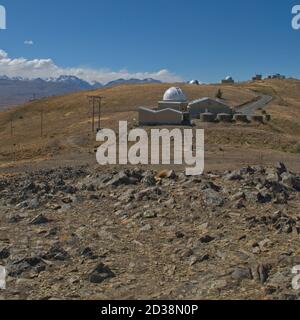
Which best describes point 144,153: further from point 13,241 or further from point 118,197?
point 13,241

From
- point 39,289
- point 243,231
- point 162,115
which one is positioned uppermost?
point 162,115

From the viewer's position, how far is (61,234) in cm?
1298

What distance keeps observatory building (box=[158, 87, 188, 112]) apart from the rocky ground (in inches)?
1382

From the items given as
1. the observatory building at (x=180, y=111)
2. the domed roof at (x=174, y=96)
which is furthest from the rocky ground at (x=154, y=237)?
the domed roof at (x=174, y=96)

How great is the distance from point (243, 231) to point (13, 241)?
18.5 feet

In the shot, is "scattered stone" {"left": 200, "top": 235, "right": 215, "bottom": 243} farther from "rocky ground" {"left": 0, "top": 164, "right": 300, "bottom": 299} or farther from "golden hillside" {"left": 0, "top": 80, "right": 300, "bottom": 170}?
"golden hillside" {"left": 0, "top": 80, "right": 300, "bottom": 170}

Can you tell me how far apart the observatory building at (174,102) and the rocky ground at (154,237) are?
1382 inches

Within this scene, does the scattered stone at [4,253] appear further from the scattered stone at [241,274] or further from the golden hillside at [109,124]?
the golden hillside at [109,124]

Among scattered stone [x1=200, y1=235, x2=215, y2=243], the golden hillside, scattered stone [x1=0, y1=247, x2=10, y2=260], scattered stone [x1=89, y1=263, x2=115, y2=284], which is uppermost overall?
the golden hillside

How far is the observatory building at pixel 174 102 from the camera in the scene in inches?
2090

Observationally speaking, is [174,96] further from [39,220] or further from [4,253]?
[4,253]

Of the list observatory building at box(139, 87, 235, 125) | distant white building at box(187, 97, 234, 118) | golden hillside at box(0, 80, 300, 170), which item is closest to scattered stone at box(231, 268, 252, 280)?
golden hillside at box(0, 80, 300, 170)

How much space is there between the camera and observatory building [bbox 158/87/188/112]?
53094mm
